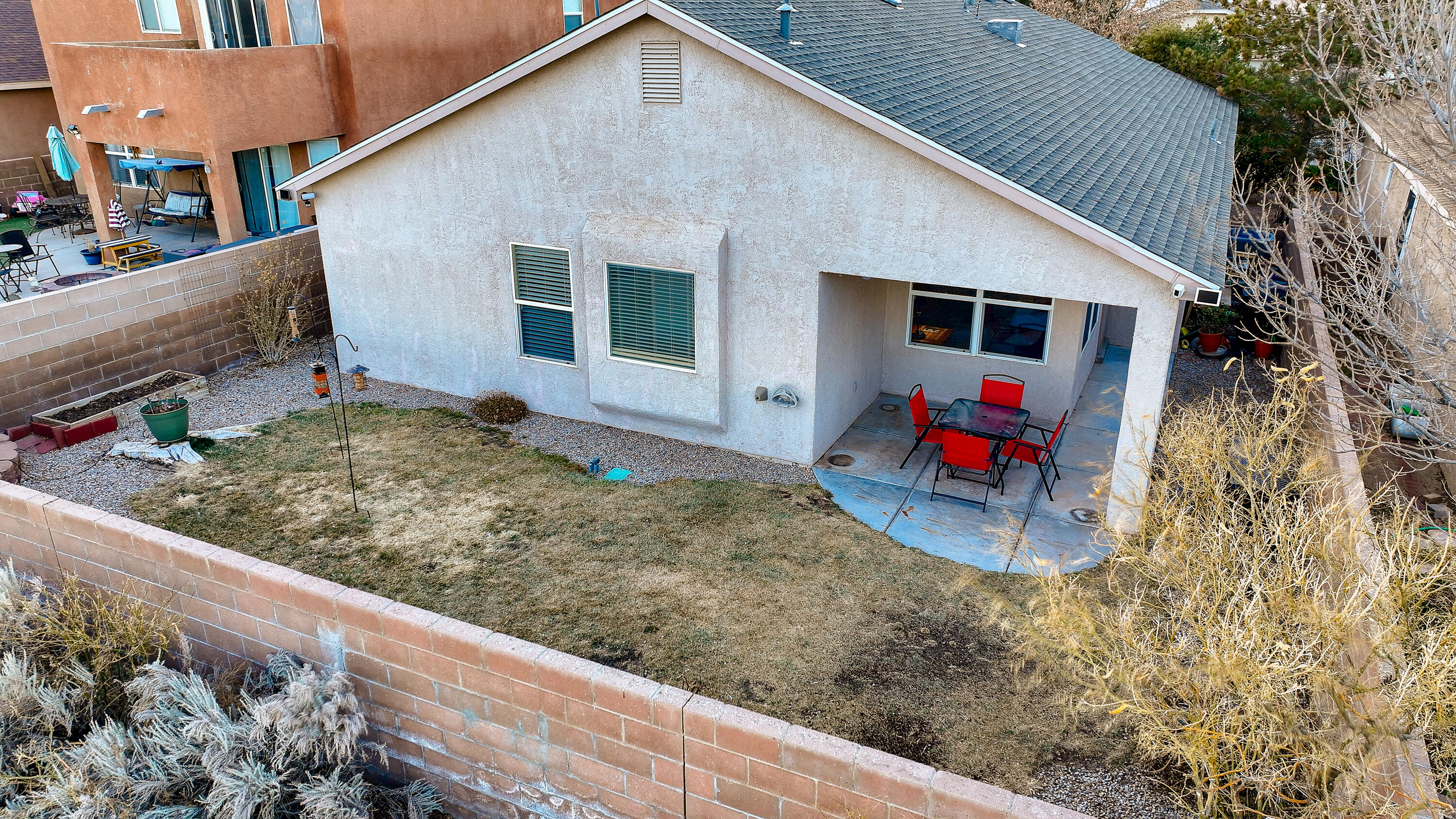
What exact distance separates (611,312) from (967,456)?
4.76m

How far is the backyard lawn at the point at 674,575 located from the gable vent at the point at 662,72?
452cm

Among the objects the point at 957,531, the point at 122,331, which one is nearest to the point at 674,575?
the point at 957,531

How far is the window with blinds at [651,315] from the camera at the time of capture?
1132 centimetres

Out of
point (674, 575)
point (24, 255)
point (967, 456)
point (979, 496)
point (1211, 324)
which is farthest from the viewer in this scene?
point (1211, 324)

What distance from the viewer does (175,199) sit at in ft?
63.8

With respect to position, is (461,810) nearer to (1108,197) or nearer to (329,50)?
(1108,197)

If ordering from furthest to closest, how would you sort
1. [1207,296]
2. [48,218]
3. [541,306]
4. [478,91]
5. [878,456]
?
[48,218] < [541,306] < [878,456] < [478,91] < [1207,296]

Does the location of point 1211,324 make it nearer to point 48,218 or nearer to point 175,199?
point 175,199

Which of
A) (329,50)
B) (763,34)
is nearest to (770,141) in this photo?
(763,34)

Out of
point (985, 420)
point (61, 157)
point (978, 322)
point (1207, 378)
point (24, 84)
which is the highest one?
point (24, 84)

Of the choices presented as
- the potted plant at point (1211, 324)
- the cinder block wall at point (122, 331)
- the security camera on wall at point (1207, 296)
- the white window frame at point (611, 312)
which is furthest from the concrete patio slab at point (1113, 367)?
the cinder block wall at point (122, 331)

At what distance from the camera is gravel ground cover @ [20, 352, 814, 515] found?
1106 centimetres

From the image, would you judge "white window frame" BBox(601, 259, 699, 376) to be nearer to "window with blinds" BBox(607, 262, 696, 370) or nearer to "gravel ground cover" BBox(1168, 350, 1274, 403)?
"window with blinds" BBox(607, 262, 696, 370)

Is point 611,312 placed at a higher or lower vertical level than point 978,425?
higher
